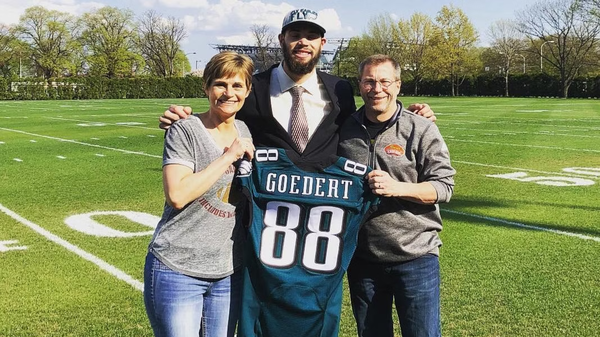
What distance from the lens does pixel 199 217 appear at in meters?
2.63

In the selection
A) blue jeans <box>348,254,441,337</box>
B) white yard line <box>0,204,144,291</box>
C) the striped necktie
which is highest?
the striped necktie

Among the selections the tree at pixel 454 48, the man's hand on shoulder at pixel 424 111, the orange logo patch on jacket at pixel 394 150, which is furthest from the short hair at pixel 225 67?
the tree at pixel 454 48

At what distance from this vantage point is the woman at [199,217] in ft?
8.46

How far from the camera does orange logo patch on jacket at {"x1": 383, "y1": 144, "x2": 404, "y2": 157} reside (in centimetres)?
302

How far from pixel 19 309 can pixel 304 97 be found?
3.18m

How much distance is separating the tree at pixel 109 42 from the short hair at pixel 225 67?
90348mm

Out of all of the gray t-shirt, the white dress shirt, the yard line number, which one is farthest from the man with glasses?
the yard line number

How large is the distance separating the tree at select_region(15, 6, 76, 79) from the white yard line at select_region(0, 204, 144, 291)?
83.2 meters

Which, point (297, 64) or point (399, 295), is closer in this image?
point (399, 295)

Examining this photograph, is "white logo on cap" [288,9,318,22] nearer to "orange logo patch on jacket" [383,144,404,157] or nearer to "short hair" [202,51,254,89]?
"short hair" [202,51,254,89]

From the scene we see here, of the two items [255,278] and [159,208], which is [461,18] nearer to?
[159,208]

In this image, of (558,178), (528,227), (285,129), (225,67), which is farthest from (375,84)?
(558,178)

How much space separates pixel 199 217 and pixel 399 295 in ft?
3.68

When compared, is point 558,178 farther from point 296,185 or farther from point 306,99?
point 296,185
